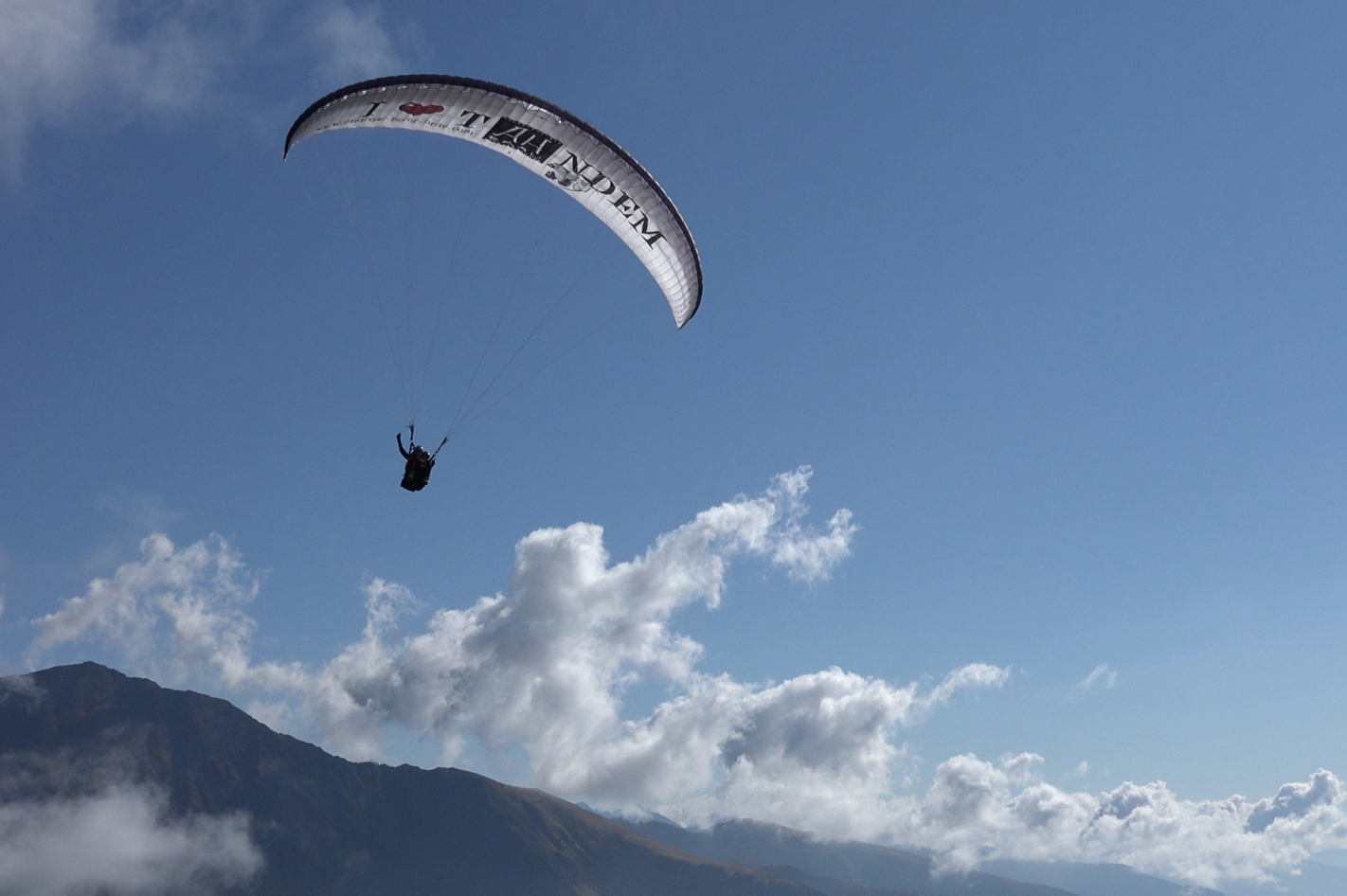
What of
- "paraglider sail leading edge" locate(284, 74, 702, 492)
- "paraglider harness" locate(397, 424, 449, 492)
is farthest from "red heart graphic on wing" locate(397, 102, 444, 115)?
"paraglider harness" locate(397, 424, 449, 492)

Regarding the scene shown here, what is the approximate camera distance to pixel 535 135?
1143 inches

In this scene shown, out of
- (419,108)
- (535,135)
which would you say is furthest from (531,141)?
(419,108)

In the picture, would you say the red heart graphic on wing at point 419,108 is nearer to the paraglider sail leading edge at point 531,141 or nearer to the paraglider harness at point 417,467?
the paraglider sail leading edge at point 531,141

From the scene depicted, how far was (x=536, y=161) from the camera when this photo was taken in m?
30.7

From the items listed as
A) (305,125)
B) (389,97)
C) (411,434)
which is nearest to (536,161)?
(389,97)

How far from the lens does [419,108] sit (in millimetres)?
28531

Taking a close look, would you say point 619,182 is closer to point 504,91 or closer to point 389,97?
point 504,91

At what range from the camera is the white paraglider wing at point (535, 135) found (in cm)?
2742

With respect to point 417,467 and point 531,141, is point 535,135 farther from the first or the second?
point 417,467

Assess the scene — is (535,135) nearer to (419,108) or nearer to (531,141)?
(531,141)

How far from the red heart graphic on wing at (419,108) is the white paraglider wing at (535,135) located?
32 mm

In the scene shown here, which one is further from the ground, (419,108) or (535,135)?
(419,108)

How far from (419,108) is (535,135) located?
12.9ft

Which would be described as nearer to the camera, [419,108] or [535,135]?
[419,108]
